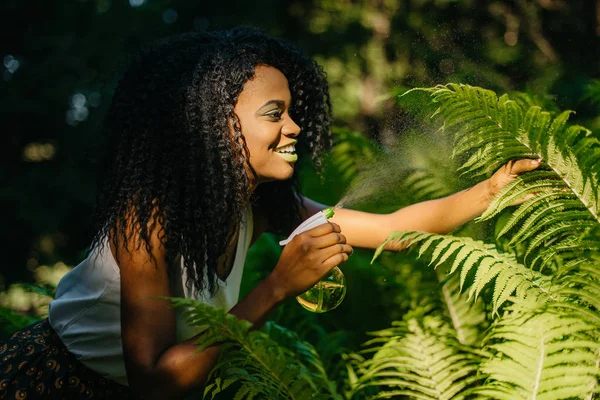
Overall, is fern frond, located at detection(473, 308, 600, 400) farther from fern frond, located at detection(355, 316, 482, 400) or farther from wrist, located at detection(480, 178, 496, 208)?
wrist, located at detection(480, 178, 496, 208)

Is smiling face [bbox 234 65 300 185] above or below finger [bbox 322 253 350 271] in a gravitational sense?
above

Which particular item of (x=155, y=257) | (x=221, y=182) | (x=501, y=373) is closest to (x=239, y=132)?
(x=221, y=182)

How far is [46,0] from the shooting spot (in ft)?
32.7

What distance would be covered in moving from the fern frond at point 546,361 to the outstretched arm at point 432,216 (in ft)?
1.50

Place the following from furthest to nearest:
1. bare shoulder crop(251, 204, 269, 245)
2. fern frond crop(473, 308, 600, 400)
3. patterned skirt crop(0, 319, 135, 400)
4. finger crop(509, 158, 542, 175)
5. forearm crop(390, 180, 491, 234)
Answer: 1. bare shoulder crop(251, 204, 269, 245)
2. forearm crop(390, 180, 491, 234)
3. patterned skirt crop(0, 319, 135, 400)
4. finger crop(509, 158, 542, 175)
5. fern frond crop(473, 308, 600, 400)

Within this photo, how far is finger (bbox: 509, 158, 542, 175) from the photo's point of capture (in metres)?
2.00

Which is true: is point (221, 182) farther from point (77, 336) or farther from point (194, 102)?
point (77, 336)

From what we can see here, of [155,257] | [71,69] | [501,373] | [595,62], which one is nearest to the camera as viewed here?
[501,373]

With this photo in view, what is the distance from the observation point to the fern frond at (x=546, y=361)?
1686 mm

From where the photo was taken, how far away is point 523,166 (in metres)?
2.02

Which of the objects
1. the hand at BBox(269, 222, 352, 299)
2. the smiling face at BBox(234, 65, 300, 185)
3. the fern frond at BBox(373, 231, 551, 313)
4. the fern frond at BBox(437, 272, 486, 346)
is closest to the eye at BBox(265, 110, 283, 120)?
the smiling face at BBox(234, 65, 300, 185)

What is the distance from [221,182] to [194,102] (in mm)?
264

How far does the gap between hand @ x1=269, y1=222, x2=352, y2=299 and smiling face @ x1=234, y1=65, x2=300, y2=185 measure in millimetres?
318

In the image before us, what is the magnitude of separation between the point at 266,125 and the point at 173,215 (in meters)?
0.40
